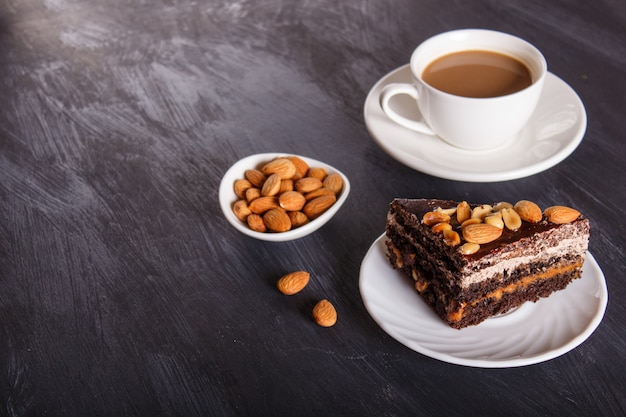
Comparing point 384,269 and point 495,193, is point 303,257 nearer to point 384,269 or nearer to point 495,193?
point 384,269

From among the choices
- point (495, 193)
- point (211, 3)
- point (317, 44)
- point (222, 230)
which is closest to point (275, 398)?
point (222, 230)

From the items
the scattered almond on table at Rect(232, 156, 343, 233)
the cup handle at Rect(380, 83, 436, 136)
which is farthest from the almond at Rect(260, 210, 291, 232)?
the cup handle at Rect(380, 83, 436, 136)

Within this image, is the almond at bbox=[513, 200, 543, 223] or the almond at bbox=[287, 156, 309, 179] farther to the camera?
the almond at bbox=[287, 156, 309, 179]

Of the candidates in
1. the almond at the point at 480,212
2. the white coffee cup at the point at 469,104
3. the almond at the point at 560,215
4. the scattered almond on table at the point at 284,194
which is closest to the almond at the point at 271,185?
the scattered almond on table at the point at 284,194

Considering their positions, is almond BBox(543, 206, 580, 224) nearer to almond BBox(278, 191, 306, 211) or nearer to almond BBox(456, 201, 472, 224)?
almond BBox(456, 201, 472, 224)

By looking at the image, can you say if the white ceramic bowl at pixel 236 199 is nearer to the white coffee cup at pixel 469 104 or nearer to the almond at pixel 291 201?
the almond at pixel 291 201

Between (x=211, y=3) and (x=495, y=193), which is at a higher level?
(x=211, y=3)
